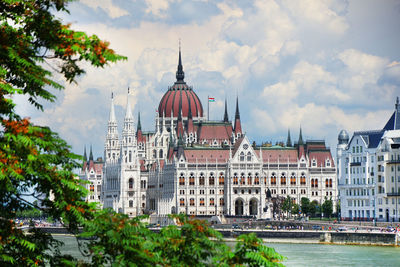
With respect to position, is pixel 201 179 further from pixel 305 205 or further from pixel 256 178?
pixel 305 205

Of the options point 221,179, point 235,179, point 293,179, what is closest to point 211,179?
point 221,179

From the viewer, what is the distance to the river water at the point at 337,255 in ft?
294

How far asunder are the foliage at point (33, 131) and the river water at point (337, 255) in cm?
6006

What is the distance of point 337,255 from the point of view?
100500 millimetres

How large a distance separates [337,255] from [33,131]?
8145 centimetres

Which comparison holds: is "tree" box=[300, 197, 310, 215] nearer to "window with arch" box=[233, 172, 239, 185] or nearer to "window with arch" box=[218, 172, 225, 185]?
"window with arch" box=[233, 172, 239, 185]

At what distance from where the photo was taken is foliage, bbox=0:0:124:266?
21844 mm

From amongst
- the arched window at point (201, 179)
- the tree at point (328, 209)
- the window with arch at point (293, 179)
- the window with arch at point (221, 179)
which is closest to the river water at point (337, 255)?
the tree at point (328, 209)

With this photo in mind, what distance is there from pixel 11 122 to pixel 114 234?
12.2 feet

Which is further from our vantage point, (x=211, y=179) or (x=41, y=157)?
(x=211, y=179)

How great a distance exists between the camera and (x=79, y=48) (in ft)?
72.2

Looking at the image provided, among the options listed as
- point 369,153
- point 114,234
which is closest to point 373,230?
point 369,153

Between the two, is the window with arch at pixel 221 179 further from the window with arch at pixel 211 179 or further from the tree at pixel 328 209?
the tree at pixel 328 209

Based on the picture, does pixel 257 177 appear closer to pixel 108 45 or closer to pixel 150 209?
pixel 150 209
